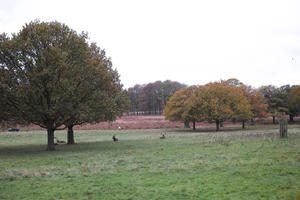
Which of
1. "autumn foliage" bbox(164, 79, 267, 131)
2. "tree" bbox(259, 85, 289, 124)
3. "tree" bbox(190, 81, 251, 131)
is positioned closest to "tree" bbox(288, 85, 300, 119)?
"tree" bbox(259, 85, 289, 124)

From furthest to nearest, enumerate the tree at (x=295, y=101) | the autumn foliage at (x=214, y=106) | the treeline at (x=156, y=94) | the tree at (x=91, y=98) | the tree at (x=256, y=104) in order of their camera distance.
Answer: the treeline at (x=156, y=94) → the tree at (x=295, y=101) → the tree at (x=256, y=104) → the autumn foliage at (x=214, y=106) → the tree at (x=91, y=98)

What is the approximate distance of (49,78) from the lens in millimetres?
22875

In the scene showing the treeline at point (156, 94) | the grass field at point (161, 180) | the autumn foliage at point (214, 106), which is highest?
the treeline at point (156, 94)

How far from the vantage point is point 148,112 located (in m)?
137

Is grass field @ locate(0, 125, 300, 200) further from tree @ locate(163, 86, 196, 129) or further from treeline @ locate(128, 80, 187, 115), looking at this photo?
treeline @ locate(128, 80, 187, 115)

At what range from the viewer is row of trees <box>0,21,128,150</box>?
22312 millimetres

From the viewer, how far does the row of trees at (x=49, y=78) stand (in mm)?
22312

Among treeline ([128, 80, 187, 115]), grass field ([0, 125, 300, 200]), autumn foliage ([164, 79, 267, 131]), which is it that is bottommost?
grass field ([0, 125, 300, 200])

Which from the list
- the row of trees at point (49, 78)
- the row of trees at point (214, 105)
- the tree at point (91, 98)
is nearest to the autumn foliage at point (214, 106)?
the row of trees at point (214, 105)

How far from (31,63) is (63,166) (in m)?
11.4

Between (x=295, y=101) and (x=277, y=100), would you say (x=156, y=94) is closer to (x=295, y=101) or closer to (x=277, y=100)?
(x=277, y=100)

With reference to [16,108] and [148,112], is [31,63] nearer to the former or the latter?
[16,108]

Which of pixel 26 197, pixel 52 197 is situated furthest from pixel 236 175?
pixel 26 197

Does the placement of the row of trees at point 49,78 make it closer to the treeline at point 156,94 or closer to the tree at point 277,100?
the tree at point 277,100
